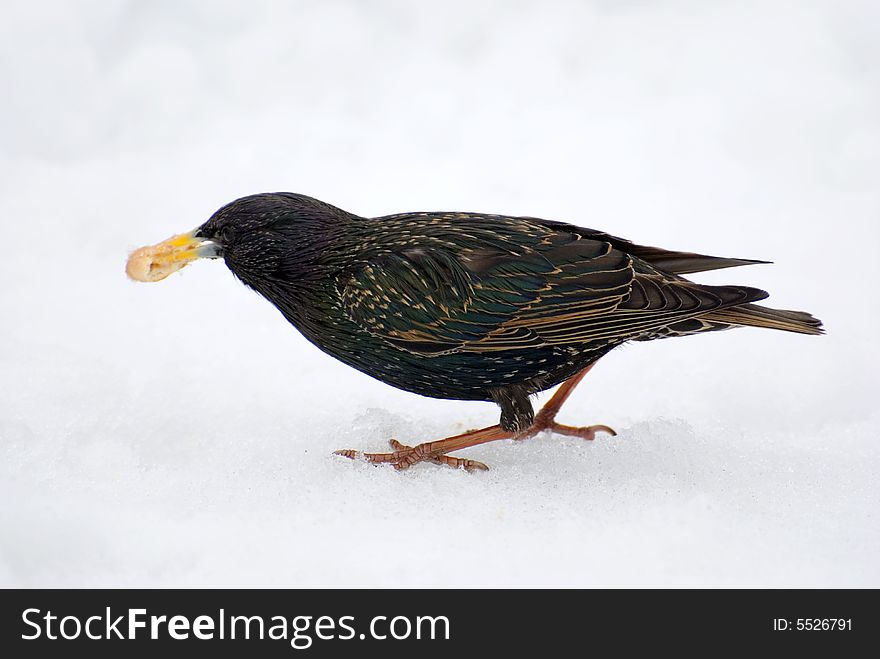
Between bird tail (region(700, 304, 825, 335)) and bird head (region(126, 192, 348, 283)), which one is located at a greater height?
bird head (region(126, 192, 348, 283))

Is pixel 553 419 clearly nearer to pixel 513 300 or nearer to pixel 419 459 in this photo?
pixel 419 459

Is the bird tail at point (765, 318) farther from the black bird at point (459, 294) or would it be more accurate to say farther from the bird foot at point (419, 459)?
the bird foot at point (419, 459)

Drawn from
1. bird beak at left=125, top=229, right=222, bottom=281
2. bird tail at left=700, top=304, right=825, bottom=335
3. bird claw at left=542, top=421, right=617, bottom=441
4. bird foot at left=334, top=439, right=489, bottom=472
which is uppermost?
bird beak at left=125, top=229, right=222, bottom=281

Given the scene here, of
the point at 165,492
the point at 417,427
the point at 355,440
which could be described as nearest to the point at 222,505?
the point at 165,492

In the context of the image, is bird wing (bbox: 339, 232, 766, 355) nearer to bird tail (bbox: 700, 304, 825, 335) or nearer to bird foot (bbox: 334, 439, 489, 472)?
bird tail (bbox: 700, 304, 825, 335)

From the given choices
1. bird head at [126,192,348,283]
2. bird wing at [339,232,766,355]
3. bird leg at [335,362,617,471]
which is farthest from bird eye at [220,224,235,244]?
bird leg at [335,362,617,471]

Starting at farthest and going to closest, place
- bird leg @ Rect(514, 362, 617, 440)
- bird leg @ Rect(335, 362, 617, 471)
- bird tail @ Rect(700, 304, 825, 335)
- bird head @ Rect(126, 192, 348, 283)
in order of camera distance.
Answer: bird leg @ Rect(514, 362, 617, 440) < bird leg @ Rect(335, 362, 617, 471) < bird head @ Rect(126, 192, 348, 283) < bird tail @ Rect(700, 304, 825, 335)

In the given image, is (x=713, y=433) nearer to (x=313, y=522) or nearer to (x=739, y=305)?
(x=739, y=305)

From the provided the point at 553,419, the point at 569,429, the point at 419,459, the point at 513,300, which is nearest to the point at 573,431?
the point at 569,429
